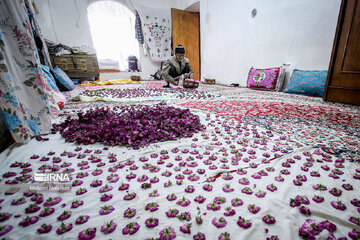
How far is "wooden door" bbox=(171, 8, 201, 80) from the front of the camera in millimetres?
7117

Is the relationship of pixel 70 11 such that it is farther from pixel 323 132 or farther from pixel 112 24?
pixel 323 132

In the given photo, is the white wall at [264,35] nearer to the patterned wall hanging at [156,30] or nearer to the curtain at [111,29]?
the patterned wall hanging at [156,30]

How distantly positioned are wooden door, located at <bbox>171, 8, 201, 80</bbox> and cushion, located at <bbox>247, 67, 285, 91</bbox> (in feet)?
12.3

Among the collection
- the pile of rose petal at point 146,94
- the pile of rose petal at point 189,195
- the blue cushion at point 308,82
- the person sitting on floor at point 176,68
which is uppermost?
the person sitting on floor at point 176,68

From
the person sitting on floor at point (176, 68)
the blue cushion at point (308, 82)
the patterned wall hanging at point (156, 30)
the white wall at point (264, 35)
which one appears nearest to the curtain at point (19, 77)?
the person sitting on floor at point (176, 68)

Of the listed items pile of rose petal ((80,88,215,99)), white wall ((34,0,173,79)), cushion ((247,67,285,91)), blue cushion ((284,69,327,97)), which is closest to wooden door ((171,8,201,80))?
white wall ((34,0,173,79))

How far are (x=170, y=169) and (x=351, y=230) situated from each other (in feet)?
2.85

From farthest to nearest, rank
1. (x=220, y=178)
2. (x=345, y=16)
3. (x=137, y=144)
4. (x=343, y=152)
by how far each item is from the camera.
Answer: (x=345, y=16) → (x=137, y=144) → (x=343, y=152) → (x=220, y=178)

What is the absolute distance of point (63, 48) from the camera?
5.86m

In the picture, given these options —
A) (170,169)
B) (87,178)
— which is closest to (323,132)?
(170,169)

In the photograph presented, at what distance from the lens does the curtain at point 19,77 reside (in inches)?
49.0

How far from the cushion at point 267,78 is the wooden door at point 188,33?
3.74 meters

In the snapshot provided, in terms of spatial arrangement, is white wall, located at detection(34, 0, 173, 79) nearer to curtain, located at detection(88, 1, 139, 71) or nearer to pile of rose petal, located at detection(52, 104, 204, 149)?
curtain, located at detection(88, 1, 139, 71)

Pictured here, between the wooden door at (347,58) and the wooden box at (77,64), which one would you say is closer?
the wooden door at (347,58)
